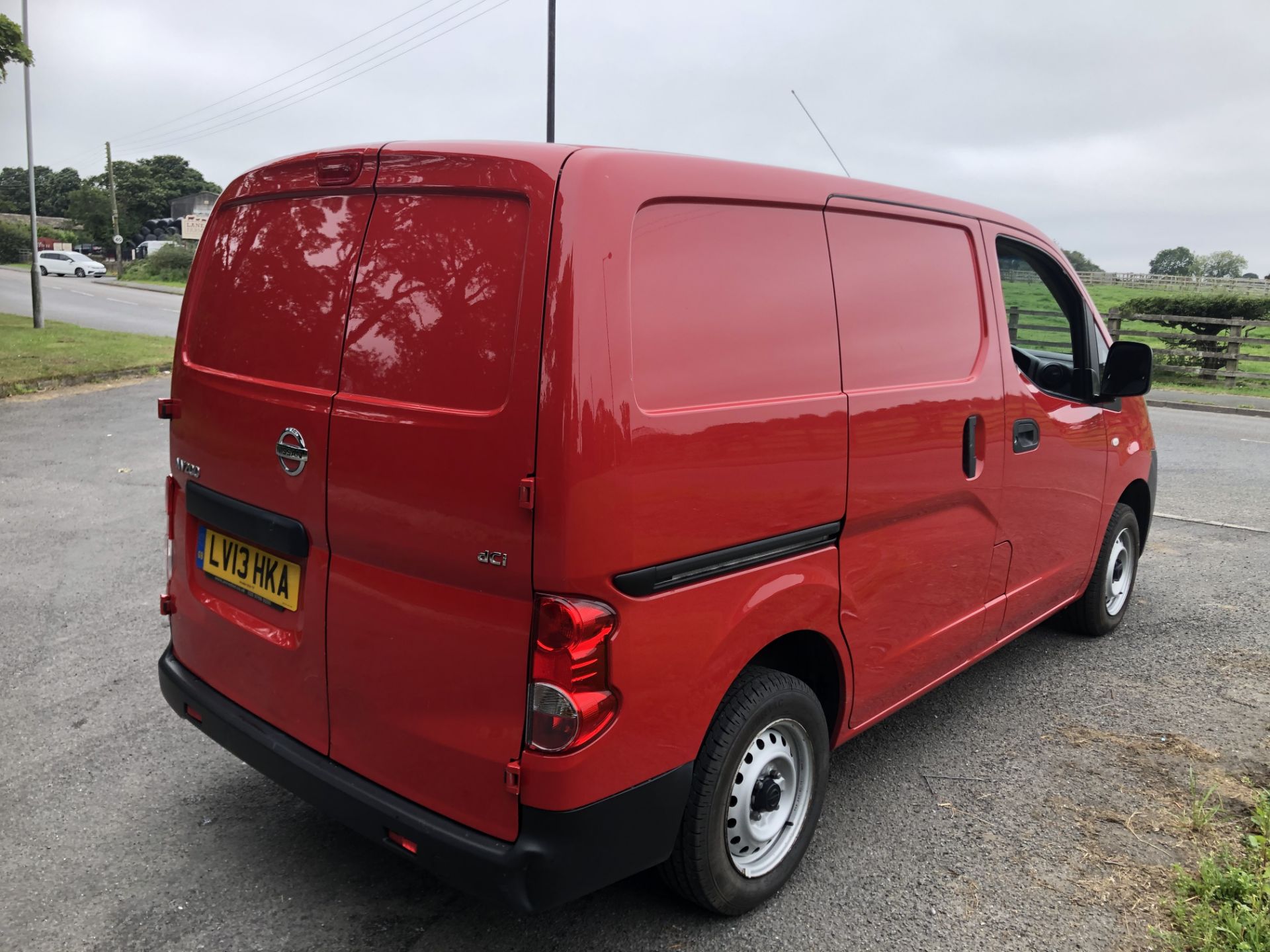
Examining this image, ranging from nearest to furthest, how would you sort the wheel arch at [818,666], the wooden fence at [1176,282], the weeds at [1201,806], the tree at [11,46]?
1. the wheel arch at [818,666]
2. the weeds at [1201,806]
3. the tree at [11,46]
4. the wooden fence at [1176,282]

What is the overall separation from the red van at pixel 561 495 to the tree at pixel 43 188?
114598 mm

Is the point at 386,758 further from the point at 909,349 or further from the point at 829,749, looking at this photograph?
the point at 909,349

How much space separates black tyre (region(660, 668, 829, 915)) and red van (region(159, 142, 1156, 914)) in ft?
0.04

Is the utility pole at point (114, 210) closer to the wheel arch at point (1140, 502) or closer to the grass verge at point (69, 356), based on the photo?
the grass verge at point (69, 356)

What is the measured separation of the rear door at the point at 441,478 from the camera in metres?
2.07

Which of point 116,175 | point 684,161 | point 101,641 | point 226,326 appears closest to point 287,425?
point 226,326

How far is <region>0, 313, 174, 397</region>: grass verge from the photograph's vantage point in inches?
478

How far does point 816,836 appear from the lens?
308 centimetres

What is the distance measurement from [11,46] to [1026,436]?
1693 centimetres

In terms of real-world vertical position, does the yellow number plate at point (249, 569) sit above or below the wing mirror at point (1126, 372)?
below

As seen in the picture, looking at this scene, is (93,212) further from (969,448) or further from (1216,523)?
(969,448)

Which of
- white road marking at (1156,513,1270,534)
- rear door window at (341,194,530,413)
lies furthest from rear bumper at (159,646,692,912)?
white road marking at (1156,513,1270,534)

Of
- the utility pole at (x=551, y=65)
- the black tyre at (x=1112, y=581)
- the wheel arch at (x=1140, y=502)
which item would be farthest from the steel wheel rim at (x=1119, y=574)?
the utility pole at (x=551, y=65)

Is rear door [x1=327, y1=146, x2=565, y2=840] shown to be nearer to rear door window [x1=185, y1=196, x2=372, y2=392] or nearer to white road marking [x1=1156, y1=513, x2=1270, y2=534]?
rear door window [x1=185, y1=196, x2=372, y2=392]
